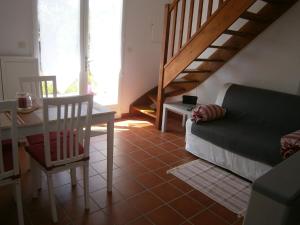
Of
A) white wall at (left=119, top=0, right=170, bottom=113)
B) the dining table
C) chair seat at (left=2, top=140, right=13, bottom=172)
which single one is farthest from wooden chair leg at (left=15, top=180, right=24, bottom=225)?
white wall at (left=119, top=0, right=170, bottom=113)

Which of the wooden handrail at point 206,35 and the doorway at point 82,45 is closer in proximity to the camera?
the wooden handrail at point 206,35

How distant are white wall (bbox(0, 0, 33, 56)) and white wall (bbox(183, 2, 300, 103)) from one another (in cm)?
273

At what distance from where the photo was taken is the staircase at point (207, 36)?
276 cm

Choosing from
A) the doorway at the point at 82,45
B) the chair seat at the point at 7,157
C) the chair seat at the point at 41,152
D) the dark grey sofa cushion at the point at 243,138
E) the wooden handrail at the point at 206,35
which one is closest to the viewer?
the chair seat at the point at 7,157

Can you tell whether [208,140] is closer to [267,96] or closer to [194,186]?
[194,186]

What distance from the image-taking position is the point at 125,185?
2400 millimetres

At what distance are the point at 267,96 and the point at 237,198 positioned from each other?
1.34 metres

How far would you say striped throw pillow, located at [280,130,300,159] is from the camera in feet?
7.00

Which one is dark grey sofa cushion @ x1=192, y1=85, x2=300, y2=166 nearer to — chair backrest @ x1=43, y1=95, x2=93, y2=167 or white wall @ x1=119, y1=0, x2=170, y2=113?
chair backrest @ x1=43, y1=95, x2=93, y2=167

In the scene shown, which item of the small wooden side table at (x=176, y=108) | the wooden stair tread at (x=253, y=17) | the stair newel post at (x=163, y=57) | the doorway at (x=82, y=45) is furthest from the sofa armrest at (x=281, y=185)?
the stair newel post at (x=163, y=57)

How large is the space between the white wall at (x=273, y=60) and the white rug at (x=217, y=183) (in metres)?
1.41

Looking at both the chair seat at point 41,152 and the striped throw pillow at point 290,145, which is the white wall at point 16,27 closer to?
the chair seat at point 41,152

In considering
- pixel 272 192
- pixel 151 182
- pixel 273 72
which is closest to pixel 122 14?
pixel 273 72

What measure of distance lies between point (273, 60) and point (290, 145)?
1.51 meters
